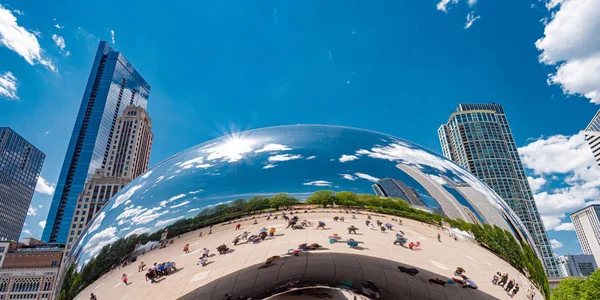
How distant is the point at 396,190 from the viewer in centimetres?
191

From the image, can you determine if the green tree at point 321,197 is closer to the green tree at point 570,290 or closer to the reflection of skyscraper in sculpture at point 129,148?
the green tree at point 570,290

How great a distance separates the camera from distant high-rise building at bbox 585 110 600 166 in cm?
13725

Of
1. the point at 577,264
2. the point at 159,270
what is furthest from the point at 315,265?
the point at 577,264

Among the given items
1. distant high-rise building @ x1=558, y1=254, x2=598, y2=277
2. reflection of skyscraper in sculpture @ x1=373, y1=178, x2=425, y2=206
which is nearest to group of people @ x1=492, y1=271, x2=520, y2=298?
reflection of skyscraper in sculpture @ x1=373, y1=178, x2=425, y2=206

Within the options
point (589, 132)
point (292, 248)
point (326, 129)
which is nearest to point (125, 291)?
point (292, 248)

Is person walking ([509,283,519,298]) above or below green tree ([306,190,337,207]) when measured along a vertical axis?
below

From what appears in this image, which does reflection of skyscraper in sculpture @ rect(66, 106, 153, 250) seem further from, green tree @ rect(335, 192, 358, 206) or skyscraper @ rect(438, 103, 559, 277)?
skyscraper @ rect(438, 103, 559, 277)

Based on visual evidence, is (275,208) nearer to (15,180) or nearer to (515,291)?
(515,291)

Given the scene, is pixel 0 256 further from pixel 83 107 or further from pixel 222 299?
pixel 222 299

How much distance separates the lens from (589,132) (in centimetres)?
14388

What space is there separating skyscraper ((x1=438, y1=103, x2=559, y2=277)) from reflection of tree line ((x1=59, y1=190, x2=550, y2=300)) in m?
119

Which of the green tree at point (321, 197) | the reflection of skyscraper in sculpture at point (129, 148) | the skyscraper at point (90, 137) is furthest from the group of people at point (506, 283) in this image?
the skyscraper at point (90, 137)

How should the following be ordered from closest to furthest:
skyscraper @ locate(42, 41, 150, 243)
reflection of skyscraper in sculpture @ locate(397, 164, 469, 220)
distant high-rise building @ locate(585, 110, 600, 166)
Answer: reflection of skyscraper in sculpture @ locate(397, 164, 469, 220)
skyscraper @ locate(42, 41, 150, 243)
distant high-rise building @ locate(585, 110, 600, 166)

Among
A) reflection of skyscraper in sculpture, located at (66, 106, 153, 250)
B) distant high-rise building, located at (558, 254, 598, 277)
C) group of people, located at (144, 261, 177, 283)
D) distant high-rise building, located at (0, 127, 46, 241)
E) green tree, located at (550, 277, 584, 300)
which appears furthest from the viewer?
distant high-rise building, located at (558, 254, 598, 277)
